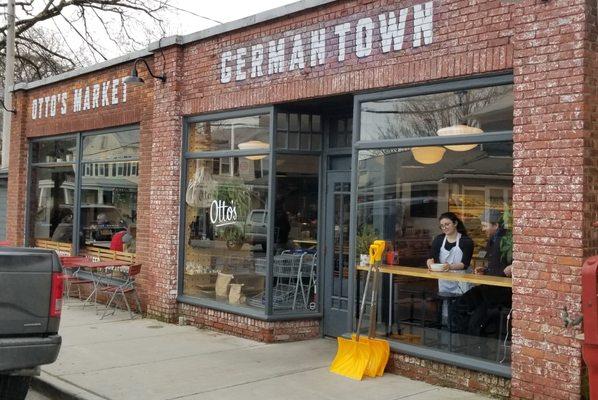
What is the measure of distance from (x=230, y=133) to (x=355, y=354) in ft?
12.2

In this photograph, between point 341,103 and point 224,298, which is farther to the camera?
point 224,298

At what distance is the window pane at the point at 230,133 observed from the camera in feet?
28.3

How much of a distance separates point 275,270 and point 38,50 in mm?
23127

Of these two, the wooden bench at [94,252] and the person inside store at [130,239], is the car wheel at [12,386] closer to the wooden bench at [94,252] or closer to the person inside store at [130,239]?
the wooden bench at [94,252]

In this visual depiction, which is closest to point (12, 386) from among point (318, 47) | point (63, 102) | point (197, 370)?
point (197, 370)

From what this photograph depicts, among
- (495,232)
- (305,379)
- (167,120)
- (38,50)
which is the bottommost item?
(305,379)

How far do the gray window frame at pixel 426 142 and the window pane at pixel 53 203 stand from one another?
744 centimetres

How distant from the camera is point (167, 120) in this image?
977 centimetres

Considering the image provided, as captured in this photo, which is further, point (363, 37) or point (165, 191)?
point (165, 191)

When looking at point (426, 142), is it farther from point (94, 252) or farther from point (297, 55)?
point (94, 252)

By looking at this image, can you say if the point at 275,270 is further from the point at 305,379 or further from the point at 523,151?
the point at 523,151

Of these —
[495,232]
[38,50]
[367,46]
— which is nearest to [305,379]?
[495,232]

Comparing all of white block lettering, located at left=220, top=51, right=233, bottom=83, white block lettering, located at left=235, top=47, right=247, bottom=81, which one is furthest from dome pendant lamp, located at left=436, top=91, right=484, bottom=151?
white block lettering, located at left=220, top=51, right=233, bottom=83

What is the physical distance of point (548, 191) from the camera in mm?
5578
